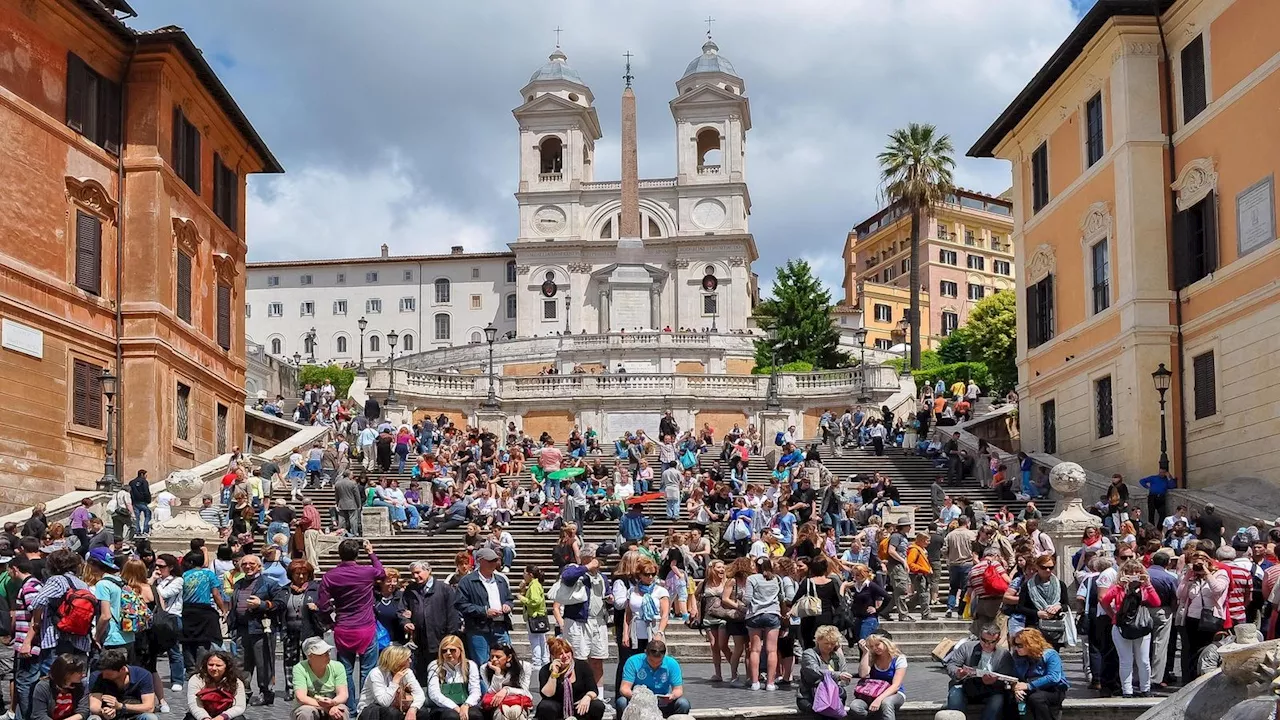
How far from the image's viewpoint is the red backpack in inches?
531

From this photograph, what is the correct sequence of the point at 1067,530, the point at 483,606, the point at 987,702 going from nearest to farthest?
the point at 987,702
the point at 483,606
the point at 1067,530

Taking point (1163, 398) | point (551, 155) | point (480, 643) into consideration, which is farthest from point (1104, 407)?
point (551, 155)

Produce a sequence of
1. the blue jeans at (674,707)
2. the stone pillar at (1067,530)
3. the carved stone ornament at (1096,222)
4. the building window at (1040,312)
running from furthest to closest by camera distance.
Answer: the building window at (1040,312) → the carved stone ornament at (1096,222) → the stone pillar at (1067,530) → the blue jeans at (674,707)

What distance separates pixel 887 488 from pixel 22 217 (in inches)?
675

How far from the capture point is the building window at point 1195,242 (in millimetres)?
27953

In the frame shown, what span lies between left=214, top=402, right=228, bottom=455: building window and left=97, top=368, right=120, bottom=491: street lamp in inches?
212

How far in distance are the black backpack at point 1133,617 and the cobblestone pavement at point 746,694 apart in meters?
0.91

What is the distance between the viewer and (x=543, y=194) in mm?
102125

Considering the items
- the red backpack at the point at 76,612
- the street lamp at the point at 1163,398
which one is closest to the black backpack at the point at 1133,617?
the red backpack at the point at 76,612

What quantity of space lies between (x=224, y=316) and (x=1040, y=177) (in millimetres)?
19676

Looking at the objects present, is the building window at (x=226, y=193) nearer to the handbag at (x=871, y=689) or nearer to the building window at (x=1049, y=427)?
the building window at (x=1049, y=427)

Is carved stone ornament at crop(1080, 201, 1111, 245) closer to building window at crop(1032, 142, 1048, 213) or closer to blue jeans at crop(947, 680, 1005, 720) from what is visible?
building window at crop(1032, 142, 1048, 213)

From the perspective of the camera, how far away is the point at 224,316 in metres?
37.5

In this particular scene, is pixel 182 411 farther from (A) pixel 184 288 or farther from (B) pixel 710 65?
(B) pixel 710 65
